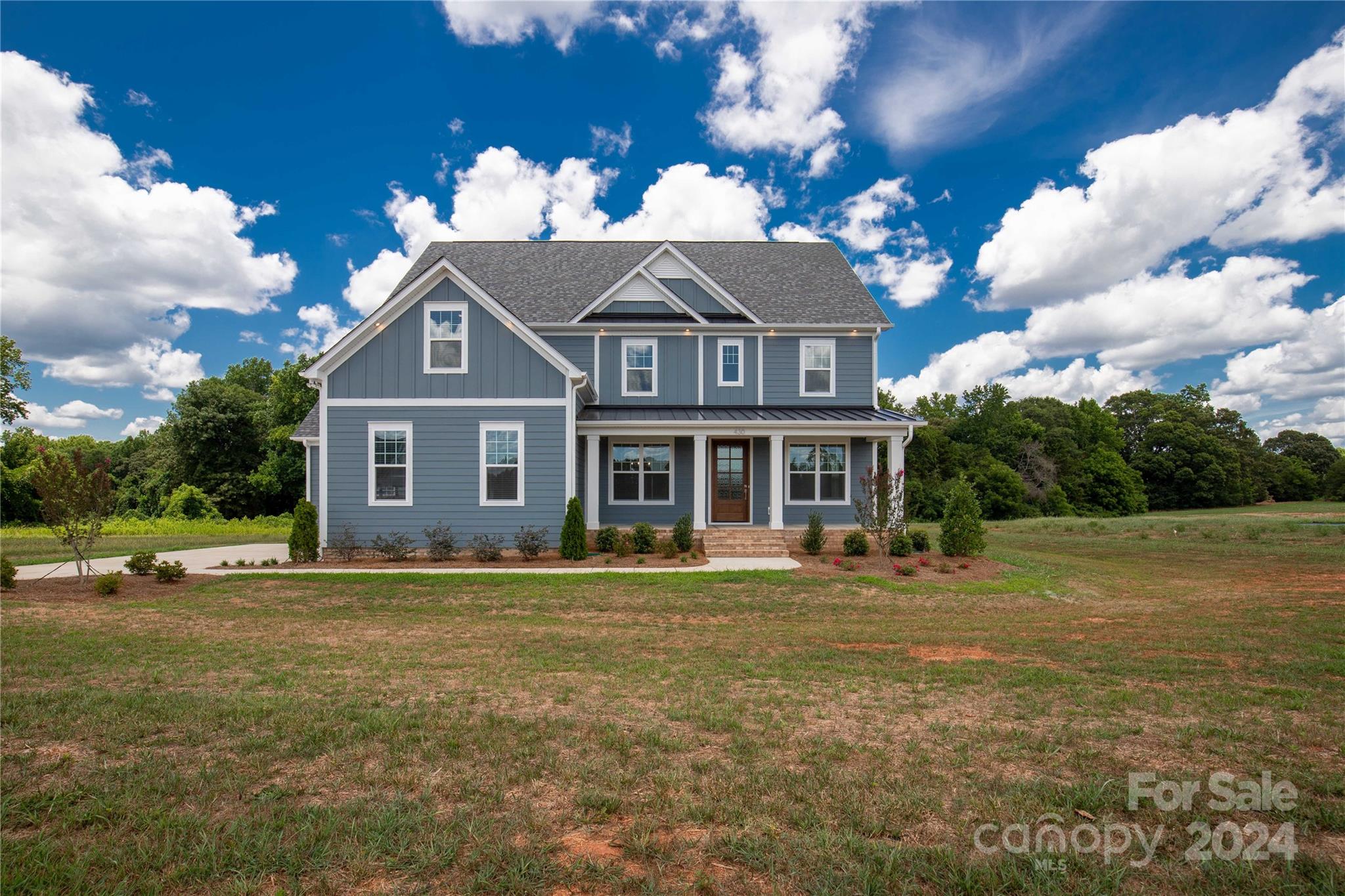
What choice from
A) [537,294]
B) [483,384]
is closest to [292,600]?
[483,384]

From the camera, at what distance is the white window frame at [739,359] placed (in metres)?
19.7

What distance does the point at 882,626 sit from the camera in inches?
360

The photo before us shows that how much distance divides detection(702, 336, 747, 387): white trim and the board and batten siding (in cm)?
595

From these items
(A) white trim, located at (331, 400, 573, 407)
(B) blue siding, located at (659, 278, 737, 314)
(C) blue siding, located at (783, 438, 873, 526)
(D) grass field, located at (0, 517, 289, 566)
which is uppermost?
(B) blue siding, located at (659, 278, 737, 314)

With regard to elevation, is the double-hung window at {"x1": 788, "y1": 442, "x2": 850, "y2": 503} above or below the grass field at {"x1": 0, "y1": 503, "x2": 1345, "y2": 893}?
above

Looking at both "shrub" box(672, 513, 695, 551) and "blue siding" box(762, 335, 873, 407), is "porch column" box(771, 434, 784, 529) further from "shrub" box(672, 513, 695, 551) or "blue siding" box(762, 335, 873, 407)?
"blue siding" box(762, 335, 873, 407)

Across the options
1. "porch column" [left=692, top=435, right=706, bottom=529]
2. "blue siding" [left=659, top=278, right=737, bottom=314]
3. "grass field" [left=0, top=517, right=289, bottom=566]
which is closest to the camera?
"porch column" [left=692, top=435, right=706, bottom=529]

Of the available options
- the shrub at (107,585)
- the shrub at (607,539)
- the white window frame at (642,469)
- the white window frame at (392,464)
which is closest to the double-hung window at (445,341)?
the white window frame at (392,464)

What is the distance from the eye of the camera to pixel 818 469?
18.9 meters

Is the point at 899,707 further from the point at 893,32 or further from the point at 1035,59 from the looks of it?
the point at 1035,59

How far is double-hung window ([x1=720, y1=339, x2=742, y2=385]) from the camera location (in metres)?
19.7

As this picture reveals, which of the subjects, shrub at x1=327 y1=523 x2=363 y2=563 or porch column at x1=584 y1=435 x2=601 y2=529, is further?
porch column at x1=584 y1=435 x2=601 y2=529

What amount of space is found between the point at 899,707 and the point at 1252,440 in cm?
7441

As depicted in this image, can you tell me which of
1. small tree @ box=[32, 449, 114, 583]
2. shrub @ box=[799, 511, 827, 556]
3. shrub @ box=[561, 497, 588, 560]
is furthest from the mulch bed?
shrub @ box=[799, 511, 827, 556]
